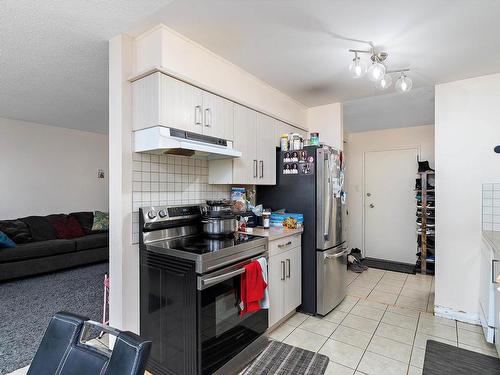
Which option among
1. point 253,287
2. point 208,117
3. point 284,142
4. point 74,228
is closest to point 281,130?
point 284,142

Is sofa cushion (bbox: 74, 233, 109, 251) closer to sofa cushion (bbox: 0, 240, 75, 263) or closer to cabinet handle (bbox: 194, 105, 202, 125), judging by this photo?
sofa cushion (bbox: 0, 240, 75, 263)

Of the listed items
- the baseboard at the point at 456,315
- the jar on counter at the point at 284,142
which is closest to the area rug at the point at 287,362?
the baseboard at the point at 456,315

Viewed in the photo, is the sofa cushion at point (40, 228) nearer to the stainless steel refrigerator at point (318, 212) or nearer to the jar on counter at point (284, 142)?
the stainless steel refrigerator at point (318, 212)

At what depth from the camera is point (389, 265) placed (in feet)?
14.9

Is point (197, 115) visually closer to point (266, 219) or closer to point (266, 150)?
point (266, 150)

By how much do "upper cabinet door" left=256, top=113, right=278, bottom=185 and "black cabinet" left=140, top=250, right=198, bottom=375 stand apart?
1.28 metres

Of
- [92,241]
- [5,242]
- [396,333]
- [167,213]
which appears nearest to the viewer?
[167,213]

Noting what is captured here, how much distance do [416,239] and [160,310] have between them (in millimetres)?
4354

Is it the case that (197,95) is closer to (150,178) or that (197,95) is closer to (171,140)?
(171,140)

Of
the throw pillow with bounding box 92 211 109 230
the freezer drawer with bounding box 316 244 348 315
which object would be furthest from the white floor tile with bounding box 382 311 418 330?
the throw pillow with bounding box 92 211 109 230

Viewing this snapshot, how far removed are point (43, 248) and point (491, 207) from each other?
5.53 meters

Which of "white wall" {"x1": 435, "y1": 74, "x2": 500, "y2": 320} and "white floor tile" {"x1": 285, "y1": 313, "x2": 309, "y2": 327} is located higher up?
"white wall" {"x1": 435, "y1": 74, "x2": 500, "y2": 320}

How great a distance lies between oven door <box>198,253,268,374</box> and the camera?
163 cm

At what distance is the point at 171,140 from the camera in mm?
1813
